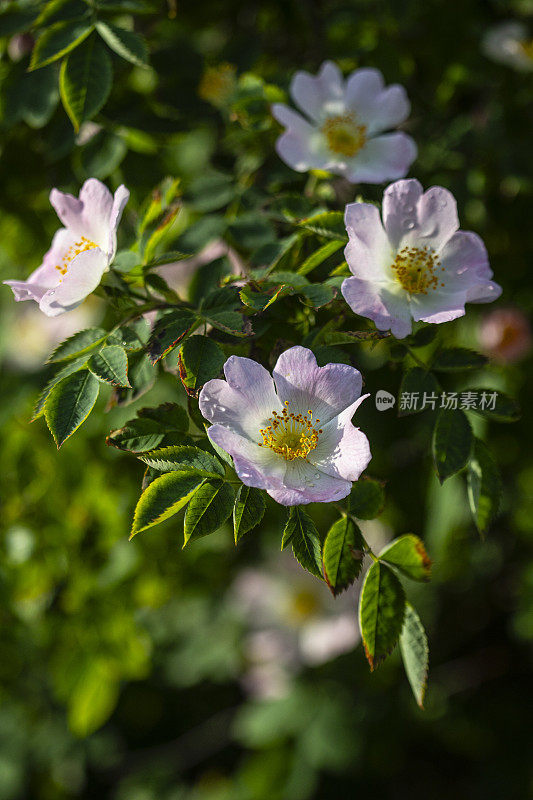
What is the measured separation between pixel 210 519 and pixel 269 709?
137cm

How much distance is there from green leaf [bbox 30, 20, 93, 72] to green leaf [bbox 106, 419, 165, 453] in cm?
56

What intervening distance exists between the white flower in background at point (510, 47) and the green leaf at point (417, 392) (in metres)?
0.95

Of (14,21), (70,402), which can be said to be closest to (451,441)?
(70,402)

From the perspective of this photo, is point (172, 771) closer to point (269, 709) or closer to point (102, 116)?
point (269, 709)

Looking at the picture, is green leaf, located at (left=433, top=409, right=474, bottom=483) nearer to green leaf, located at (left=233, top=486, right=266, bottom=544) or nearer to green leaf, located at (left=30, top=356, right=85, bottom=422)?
green leaf, located at (left=233, top=486, right=266, bottom=544)

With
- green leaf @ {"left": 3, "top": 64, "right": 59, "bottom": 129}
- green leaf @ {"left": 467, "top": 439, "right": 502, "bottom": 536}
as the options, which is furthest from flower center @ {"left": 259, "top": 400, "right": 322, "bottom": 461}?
green leaf @ {"left": 3, "top": 64, "right": 59, "bottom": 129}

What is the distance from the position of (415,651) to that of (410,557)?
10 centimetres

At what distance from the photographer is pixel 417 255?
2.82 feet

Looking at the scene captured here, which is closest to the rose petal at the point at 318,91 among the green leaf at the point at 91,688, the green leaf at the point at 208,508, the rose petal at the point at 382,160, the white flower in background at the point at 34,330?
the rose petal at the point at 382,160

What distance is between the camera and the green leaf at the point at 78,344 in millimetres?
804

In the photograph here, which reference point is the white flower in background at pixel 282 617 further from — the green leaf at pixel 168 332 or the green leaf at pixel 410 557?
the green leaf at pixel 168 332

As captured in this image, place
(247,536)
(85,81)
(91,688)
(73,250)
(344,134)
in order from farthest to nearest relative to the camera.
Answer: (247,536)
(91,688)
(344,134)
(85,81)
(73,250)

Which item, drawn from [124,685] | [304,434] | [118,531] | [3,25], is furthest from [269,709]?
[3,25]

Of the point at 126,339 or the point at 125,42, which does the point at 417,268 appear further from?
the point at 125,42
